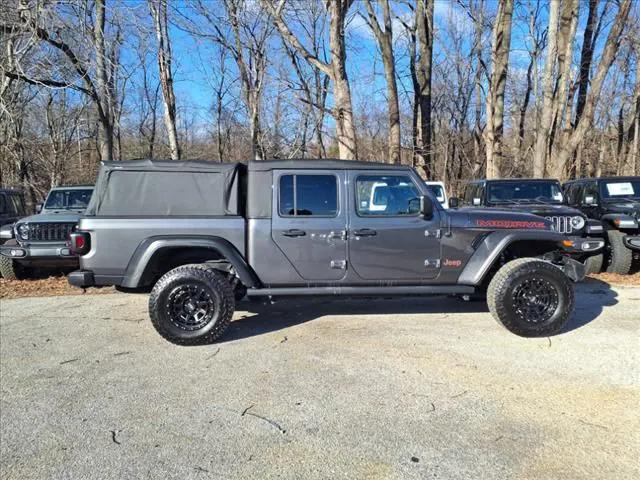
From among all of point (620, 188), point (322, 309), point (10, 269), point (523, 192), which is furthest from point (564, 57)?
point (10, 269)

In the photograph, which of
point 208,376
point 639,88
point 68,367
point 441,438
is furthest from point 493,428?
point 639,88

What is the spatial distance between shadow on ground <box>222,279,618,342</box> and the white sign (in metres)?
3.00

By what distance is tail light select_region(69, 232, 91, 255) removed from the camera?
4.68 m

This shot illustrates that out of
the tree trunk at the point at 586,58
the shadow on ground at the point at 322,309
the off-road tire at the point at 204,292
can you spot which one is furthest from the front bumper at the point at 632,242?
the tree trunk at the point at 586,58

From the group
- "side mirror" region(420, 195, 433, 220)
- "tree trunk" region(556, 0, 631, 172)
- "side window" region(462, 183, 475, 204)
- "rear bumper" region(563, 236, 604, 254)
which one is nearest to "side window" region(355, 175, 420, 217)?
"side mirror" region(420, 195, 433, 220)

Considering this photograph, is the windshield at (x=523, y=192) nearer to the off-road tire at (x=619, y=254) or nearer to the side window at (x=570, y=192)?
the side window at (x=570, y=192)

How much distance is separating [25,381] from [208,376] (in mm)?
1611

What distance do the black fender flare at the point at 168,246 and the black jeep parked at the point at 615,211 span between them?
682cm

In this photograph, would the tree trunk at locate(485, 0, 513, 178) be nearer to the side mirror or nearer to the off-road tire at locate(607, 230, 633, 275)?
the off-road tire at locate(607, 230, 633, 275)

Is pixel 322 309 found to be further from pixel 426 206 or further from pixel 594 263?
pixel 594 263

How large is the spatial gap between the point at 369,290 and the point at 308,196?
1232 mm

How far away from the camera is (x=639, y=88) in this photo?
23.7 m

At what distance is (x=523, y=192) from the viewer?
30.1ft

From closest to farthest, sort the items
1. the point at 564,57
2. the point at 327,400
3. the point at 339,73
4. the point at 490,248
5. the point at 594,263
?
1. the point at 327,400
2. the point at 490,248
3. the point at 594,263
4. the point at 339,73
5. the point at 564,57
